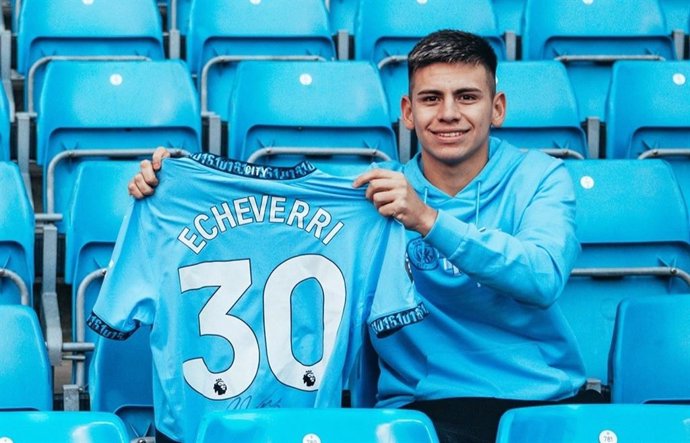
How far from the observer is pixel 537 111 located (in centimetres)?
Answer: 455

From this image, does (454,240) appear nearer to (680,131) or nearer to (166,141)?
(166,141)

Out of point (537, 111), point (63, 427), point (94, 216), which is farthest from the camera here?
point (537, 111)

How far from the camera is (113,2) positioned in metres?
5.00

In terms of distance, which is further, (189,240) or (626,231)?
(626,231)

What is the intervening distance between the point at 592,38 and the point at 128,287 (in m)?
2.68

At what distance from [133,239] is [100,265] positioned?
0.78 m

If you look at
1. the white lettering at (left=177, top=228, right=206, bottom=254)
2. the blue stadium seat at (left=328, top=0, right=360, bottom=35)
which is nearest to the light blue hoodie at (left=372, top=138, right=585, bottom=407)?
the white lettering at (left=177, top=228, right=206, bottom=254)

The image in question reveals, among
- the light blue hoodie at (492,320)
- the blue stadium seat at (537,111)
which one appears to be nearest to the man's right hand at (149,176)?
the light blue hoodie at (492,320)

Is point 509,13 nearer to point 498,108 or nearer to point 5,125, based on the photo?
point 5,125

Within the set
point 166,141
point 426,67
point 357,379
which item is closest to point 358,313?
point 357,379

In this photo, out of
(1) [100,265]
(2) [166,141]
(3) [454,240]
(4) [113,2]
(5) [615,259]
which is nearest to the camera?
(3) [454,240]

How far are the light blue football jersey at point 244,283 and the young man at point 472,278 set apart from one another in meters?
0.18

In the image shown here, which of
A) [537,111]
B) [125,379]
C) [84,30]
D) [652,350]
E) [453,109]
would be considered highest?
[453,109]

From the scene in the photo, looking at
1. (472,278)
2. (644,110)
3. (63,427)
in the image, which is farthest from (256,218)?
(644,110)
